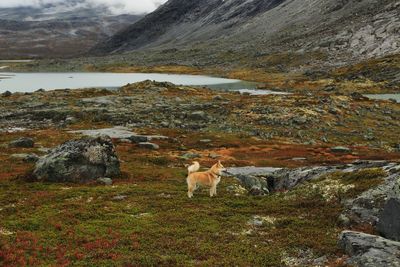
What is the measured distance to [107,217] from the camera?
2217cm

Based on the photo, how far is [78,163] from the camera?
31.4m

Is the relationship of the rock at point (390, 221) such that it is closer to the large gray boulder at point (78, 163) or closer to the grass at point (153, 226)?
the grass at point (153, 226)

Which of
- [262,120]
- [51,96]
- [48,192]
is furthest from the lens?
[51,96]

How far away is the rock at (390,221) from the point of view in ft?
56.3

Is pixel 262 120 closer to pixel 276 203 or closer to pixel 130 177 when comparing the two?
pixel 130 177

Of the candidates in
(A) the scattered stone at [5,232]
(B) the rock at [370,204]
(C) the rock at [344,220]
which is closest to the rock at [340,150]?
(B) the rock at [370,204]

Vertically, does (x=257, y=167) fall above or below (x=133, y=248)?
below

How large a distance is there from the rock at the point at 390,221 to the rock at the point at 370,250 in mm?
1106

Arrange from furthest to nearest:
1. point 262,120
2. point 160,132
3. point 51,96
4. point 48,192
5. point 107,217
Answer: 1. point 51,96
2. point 262,120
3. point 160,132
4. point 48,192
5. point 107,217

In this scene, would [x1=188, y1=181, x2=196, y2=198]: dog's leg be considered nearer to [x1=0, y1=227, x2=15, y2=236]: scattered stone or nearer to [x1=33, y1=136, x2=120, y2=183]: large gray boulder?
[x1=33, y1=136, x2=120, y2=183]: large gray boulder

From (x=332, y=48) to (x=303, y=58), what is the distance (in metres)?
11.8

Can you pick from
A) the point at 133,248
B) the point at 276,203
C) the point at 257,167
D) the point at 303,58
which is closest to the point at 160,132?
the point at 257,167

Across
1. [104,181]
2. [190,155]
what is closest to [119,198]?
[104,181]

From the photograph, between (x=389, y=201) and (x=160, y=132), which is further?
(x=160, y=132)
